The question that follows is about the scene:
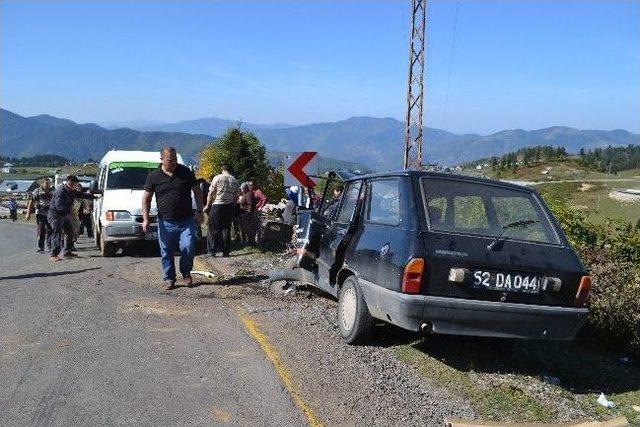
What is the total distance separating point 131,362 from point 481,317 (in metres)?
2.92

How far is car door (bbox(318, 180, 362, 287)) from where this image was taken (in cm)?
619

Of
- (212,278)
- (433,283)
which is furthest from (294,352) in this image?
(212,278)

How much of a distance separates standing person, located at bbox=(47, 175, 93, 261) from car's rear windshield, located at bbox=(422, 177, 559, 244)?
9337mm

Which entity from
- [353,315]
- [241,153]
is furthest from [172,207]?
[241,153]

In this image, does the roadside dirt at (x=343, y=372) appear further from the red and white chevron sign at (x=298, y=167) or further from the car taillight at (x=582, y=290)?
the red and white chevron sign at (x=298, y=167)

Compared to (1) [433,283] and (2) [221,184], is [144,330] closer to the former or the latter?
(1) [433,283]

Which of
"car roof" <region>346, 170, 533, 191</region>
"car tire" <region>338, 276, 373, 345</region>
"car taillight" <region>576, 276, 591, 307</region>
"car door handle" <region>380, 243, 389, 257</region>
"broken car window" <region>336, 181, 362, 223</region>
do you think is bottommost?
"car tire" <region>338, 276, 373, 345</region>

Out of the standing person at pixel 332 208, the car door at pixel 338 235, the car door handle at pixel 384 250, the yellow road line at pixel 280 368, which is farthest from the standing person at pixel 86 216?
the car door handle at pixel 384 250

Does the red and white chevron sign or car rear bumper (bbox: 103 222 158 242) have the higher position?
the red and white chevron sign

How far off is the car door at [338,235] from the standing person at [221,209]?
5281mm

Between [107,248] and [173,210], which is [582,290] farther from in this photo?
[107,248]

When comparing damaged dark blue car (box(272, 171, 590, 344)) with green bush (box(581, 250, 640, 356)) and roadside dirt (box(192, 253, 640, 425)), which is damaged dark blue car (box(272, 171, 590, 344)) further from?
green bush (box(581, 250, 640, 356))

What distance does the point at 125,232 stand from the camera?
12.3 m

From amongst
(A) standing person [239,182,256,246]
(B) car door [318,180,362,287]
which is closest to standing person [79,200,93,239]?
(A) standing person [239,182,256,246]
